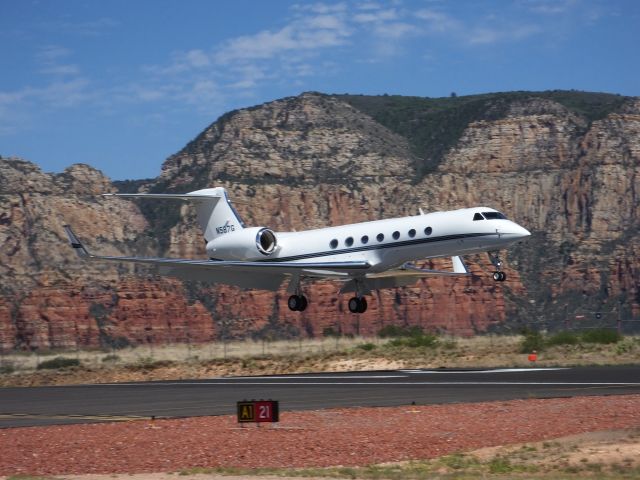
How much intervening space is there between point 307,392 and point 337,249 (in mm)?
13226

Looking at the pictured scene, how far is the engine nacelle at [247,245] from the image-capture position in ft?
143

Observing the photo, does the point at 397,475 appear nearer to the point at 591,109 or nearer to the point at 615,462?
the point at 615,462

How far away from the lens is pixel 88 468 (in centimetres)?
1605

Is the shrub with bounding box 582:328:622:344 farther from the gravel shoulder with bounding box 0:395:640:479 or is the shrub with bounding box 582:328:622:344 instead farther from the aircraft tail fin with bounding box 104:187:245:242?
the gravel shoulder with bounding box 0:395:640:479

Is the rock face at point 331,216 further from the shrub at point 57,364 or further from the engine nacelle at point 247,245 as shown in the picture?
the engine nacelle at point 247,245

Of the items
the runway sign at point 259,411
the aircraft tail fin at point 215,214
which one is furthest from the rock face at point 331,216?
the runway sign at point 259,411

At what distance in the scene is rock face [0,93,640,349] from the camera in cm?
9238

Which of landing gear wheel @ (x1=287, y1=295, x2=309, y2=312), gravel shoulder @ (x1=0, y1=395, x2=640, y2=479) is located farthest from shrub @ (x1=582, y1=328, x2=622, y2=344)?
gravel shoulder @ (x1=0, y1=395, x2=640, y2=479)

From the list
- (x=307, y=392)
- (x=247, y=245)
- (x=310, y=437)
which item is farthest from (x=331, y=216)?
(x=310, y=437)

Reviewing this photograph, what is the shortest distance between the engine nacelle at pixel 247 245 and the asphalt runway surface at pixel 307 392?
786 centimetres

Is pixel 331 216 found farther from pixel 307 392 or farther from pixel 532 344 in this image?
pixel 307 392

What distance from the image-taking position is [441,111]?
438 feet

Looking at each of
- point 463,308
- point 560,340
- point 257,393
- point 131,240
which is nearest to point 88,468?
point 257,393

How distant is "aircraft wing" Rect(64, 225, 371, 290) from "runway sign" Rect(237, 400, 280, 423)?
831 inches
